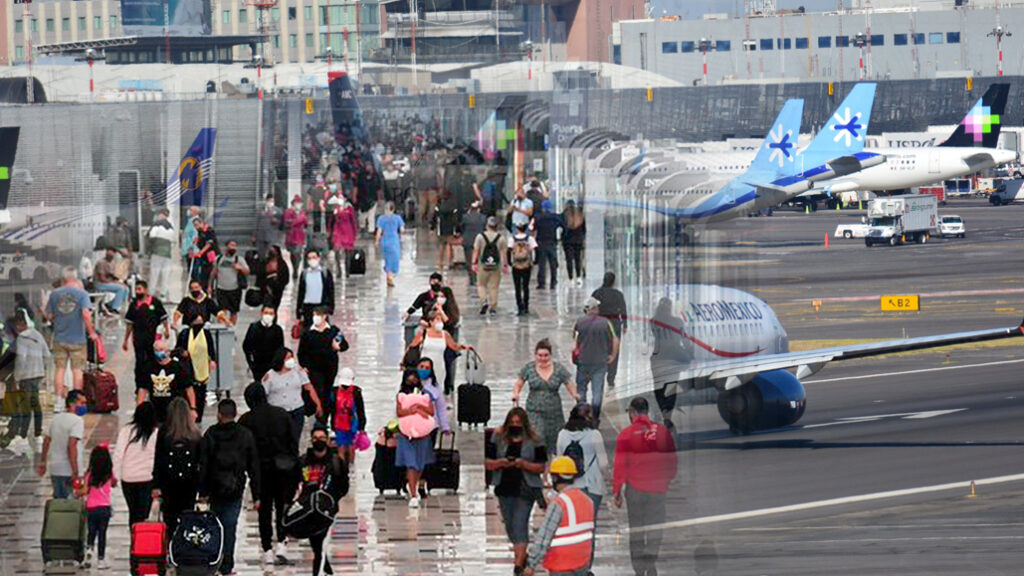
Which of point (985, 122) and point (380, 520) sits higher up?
point (985, 122)

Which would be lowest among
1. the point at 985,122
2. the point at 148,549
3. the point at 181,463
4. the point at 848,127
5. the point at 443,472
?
the point at 443,472

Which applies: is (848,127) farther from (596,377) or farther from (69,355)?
(69,355)

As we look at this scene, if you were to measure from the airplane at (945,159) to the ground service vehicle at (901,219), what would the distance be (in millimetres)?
13943

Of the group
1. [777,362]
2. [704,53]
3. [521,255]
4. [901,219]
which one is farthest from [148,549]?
[704,53]

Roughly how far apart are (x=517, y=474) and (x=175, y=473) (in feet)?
8.44

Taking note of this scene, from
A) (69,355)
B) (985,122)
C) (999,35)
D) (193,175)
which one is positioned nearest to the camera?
(69,355)

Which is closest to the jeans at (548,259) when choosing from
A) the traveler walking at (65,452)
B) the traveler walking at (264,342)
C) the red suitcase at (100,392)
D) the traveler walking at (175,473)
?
the red suitcase at (100,392)

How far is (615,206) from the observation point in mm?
21344

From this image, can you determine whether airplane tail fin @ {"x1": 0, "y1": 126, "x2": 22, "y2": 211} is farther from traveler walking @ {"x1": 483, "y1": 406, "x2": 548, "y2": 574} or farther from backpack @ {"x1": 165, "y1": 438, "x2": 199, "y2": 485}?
traveler walking @ {"x1": 483, "y1": 406, "x2": 548, "y2": 574}

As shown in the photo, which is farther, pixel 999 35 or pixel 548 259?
pixel 999 35

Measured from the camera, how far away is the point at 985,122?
83812 millimetres

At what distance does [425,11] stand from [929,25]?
2518 inches

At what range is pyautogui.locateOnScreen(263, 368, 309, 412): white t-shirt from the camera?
15148 millimetres

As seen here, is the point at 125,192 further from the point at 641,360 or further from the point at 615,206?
the point at 641,360
